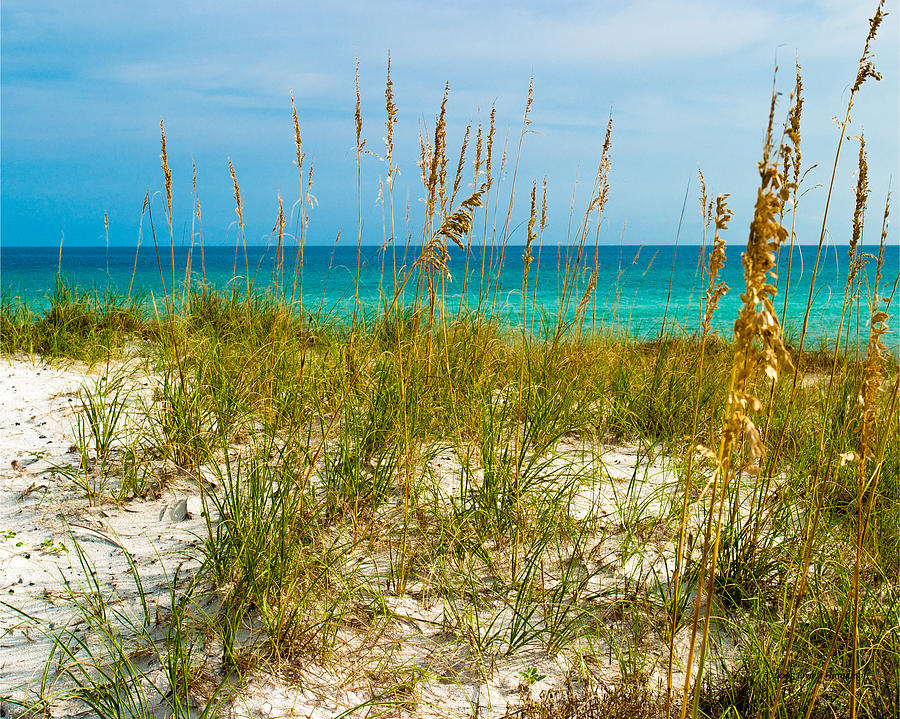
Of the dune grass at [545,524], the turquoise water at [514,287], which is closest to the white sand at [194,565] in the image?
the dune grass at [545,524]

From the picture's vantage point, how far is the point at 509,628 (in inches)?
79.0

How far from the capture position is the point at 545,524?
236 centimetres

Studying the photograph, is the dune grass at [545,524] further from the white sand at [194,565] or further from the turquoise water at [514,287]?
the turquoise water at [514,287]

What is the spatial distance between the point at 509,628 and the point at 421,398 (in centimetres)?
112

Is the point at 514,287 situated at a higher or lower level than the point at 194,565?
higher

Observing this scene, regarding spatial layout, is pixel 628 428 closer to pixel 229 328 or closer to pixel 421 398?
pixel 421 398

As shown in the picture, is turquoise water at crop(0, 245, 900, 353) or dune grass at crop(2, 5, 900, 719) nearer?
dune grass at crop(2, 5, 900, 719)

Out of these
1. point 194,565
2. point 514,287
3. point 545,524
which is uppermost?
point 514,287

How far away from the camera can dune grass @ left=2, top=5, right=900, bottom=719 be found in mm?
1539

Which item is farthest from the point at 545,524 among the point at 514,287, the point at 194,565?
the point at 514,287

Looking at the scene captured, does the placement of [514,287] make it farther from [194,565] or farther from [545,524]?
[194,565]

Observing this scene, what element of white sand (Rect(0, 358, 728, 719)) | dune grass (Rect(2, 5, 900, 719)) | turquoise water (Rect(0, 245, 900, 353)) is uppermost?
turquoise water (Rect(0, 245, 900, 353))

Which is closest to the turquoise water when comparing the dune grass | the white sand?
A: the dune grass

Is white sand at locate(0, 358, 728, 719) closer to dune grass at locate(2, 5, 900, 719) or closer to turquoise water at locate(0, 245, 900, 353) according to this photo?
dune grass at locate(2, 5, 900, 719)
